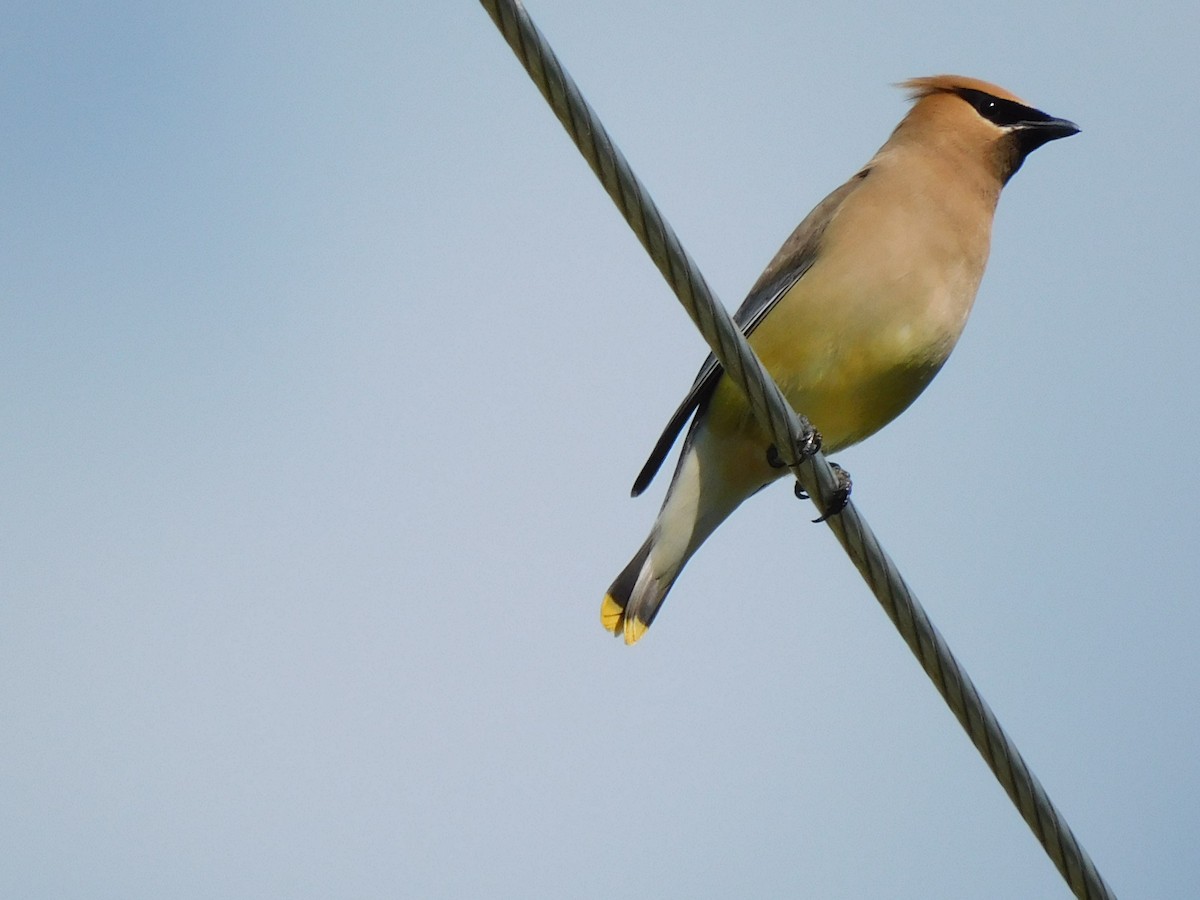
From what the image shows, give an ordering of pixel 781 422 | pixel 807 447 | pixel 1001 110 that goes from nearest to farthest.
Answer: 1. pixel 781 422
2. pixel 807 447
3. pixel 1001 110

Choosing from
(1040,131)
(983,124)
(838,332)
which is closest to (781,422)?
(838,332)

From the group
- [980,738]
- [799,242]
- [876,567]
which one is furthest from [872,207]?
[980,738]

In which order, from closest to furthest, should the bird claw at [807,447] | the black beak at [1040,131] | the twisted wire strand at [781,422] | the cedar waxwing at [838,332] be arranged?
1. the twisted wire strand at [781,422]
2. the bird claw at [807,447]
3. the cedar waxwing at [838,332]
4. the black beak at [1040,131]

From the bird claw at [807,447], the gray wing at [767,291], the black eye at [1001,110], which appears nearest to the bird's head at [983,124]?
the black eye at [1001,110]

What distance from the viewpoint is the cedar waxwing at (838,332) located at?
15.9 ft

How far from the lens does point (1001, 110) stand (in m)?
5.94

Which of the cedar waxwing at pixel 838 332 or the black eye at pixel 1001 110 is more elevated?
the black eye at pixel 1001 110

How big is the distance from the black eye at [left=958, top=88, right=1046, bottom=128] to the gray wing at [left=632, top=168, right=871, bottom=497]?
0.65 metres

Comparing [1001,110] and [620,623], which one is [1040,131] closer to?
[1001,110]

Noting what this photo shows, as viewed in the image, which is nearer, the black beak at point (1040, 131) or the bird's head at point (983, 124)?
the bird's head at point (983, 124)

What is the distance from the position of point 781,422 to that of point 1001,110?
2.62 m

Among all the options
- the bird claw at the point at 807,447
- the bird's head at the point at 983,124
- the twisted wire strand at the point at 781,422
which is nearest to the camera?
the twisted wire strand at the point at 781,422

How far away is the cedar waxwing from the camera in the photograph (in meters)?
4.84

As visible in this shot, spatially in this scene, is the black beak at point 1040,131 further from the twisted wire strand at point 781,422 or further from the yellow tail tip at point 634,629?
the twisted wire strand at point 781,422
